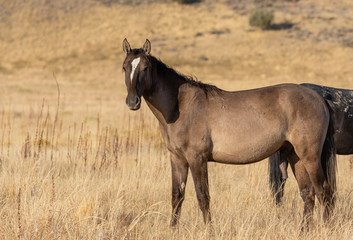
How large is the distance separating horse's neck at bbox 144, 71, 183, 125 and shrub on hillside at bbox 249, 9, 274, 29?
41065 mm

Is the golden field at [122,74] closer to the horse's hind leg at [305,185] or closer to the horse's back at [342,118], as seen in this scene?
the horse's hind leg at [305,185]

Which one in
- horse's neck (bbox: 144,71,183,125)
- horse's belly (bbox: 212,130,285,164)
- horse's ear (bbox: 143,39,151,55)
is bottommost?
horse's belly (bbox: 212,130,285,164)

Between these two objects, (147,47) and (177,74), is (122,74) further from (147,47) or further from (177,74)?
(147,47)

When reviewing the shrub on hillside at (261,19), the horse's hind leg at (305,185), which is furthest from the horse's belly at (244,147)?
the shrub on hillside at (261,19)

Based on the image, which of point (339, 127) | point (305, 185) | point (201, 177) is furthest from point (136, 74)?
point (339, 127)

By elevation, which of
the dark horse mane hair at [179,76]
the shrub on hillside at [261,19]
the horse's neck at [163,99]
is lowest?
the horse's neck at [163,99]

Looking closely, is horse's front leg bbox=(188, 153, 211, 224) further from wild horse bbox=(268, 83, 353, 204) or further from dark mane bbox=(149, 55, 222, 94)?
wild horse bbox=(268, 83, 353, 204)

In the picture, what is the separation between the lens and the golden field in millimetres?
5410

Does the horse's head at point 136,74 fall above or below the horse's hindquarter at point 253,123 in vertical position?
above

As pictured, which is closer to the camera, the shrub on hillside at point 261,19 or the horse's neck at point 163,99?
the horse's neck at point 163,99

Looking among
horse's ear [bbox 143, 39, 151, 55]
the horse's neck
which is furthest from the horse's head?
the horse's neck

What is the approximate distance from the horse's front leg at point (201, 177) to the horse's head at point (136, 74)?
90 cm

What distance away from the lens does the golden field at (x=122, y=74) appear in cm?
541

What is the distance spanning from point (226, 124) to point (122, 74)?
32.6m
